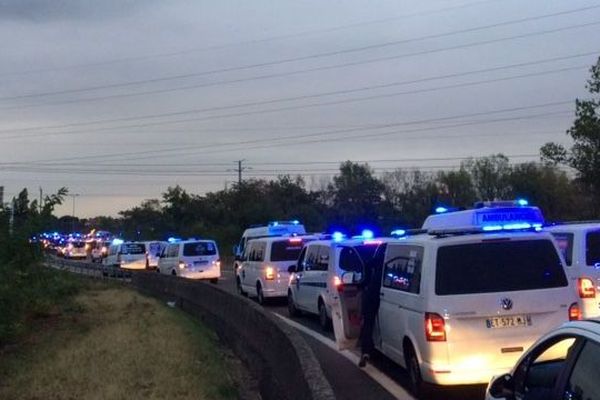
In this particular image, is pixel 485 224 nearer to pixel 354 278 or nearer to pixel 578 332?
pixel 354 278

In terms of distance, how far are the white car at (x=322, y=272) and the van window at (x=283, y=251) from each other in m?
3.26

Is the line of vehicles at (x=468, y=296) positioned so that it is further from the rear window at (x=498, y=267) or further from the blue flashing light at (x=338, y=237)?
the blue flashing light at (x=338, y=237)

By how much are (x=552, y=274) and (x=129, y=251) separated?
4125cm

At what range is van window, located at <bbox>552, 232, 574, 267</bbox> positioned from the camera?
1307 cm

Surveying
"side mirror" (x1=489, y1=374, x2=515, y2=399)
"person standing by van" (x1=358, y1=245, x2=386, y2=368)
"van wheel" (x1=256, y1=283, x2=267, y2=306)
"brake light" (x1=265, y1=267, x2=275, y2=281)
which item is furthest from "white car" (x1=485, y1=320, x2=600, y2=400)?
"van wheel" (x1=256, y1=283, x2=267, y2=306)

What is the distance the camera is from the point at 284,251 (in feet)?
77.3

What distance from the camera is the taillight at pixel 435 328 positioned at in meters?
9.34

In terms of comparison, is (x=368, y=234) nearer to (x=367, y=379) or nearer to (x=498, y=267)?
(x=367, y=379)

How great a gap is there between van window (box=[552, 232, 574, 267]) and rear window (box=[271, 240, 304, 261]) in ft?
35.8

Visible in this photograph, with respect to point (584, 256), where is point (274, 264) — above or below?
below

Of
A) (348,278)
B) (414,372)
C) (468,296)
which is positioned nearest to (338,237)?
(348,278)

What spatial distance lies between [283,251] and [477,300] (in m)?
14.3

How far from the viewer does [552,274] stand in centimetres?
981

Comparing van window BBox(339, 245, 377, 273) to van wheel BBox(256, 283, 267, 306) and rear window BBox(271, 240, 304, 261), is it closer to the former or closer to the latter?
rear window BBox(271, 240, 304, 261)
